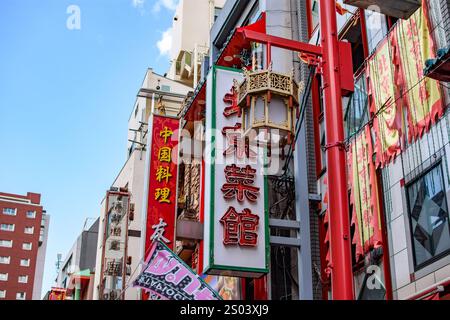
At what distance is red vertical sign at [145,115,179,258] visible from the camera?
18172 millimetres

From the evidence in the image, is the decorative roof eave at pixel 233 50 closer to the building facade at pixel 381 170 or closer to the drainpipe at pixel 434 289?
the building facade at pixel 381 170

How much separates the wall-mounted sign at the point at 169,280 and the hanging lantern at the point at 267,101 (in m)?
2.80

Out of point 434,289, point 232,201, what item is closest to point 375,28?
point 232,201

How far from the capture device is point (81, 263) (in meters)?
58.3

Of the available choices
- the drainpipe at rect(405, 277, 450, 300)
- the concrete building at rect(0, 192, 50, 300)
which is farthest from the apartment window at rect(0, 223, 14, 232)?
the drainpipe at rect(405, 277, 450, 300)

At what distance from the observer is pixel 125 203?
30094 mm

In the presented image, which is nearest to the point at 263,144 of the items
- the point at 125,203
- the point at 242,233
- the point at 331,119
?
the point at 242,233

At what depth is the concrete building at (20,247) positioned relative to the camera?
312 ft

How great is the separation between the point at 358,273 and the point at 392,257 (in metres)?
1.43

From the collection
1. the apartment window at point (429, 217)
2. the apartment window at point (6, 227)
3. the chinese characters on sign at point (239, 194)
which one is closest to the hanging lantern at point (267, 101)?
the apartment window at point (429, 217)

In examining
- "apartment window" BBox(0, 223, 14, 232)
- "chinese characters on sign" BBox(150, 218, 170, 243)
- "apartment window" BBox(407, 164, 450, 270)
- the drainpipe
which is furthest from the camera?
"apartment window" BBox(0, 223, 14, 232)

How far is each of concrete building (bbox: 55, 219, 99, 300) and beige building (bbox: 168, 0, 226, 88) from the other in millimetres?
16193

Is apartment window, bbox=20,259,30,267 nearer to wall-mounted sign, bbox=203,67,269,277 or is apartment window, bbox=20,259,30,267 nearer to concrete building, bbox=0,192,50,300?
concrete building, bbox=0,192,50,300

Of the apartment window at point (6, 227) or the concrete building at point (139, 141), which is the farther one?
the apartment window at point (6, 227)
